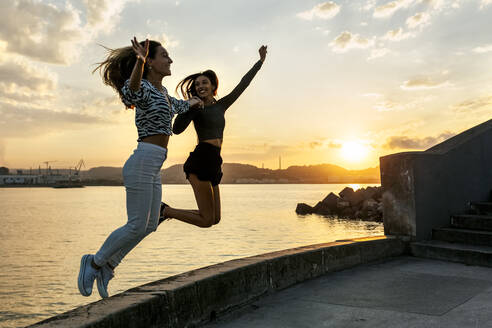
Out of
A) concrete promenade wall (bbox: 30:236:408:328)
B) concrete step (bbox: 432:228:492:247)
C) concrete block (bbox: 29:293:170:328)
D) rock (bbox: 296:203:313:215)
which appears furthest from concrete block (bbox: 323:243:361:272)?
rock (bbox: 296:203:313:215)

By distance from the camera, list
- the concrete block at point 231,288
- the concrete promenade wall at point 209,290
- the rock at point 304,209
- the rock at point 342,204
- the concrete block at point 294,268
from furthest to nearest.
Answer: the rock at point 304,209 < the rock at point 342,204 < the concrete block at point 294,268 < the concrete block at point 231,288 < the concrete promenade wall at point 209,290

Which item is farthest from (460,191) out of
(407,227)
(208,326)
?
(208,326)

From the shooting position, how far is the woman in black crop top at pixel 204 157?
391cm

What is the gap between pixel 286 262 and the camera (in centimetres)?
450

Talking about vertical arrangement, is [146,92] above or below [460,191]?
above

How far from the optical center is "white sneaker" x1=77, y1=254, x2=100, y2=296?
116 inches

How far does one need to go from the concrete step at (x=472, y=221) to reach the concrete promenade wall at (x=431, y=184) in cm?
11

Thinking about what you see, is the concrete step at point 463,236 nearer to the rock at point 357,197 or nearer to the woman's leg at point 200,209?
the woman's leg at point 200,209

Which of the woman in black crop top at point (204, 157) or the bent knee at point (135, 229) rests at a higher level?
the woman in black crop top at point (204, 157)

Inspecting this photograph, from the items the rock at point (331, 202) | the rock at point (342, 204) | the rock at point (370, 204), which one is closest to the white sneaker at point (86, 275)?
the rock at point (370, 204)

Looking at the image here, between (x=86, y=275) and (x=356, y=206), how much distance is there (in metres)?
35.4

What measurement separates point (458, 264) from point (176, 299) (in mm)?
3873

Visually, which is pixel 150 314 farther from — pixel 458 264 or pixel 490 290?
pixel 458 264

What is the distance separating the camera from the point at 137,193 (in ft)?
9.67
